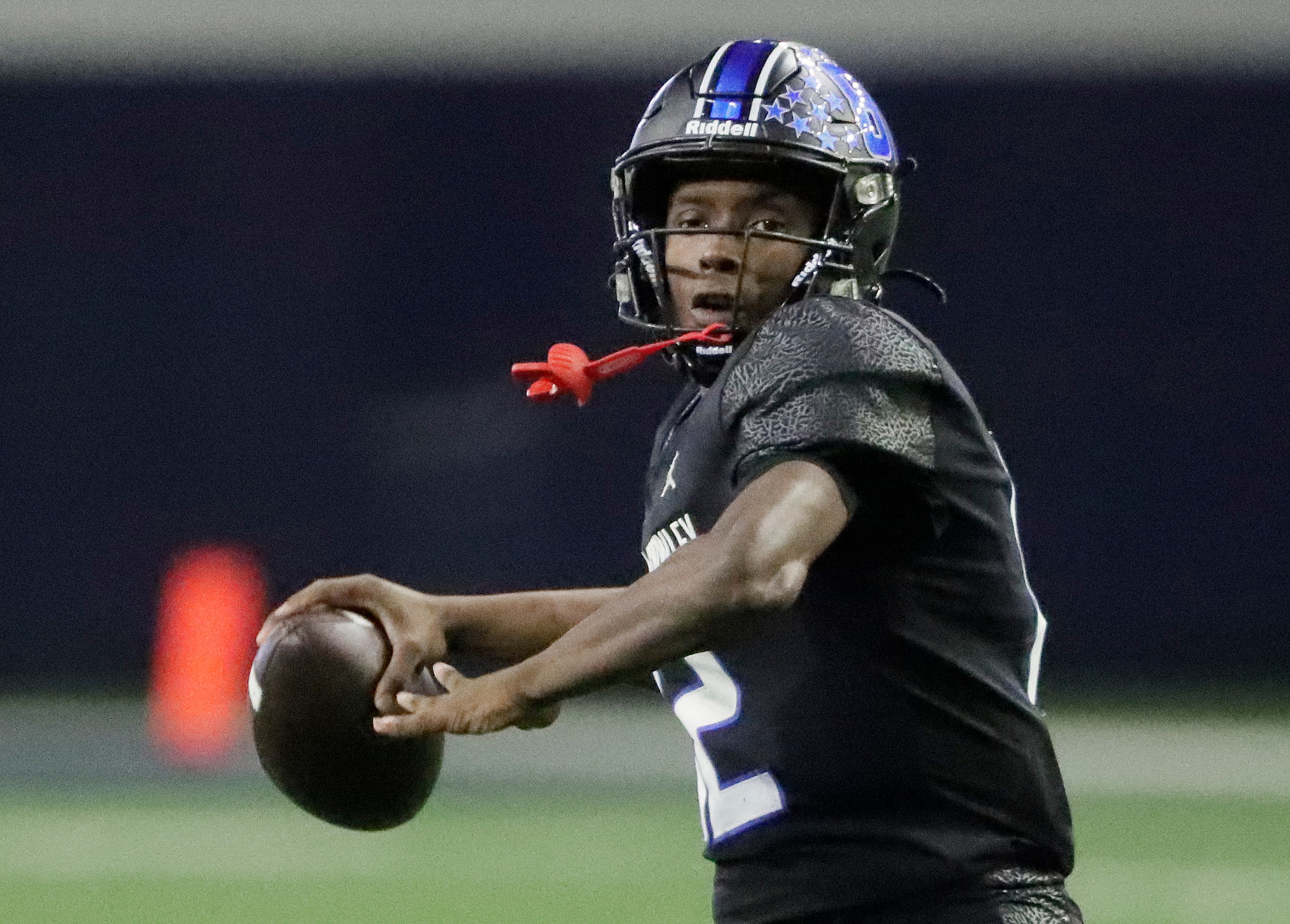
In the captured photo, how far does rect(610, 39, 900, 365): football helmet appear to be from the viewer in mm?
2936

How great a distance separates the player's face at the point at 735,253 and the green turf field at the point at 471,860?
9.07 ft

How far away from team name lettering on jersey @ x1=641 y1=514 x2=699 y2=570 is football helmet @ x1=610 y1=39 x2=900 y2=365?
9.5 inches

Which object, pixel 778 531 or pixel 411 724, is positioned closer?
pixel 778 531

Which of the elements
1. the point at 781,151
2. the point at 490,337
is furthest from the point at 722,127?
the point at 490,337

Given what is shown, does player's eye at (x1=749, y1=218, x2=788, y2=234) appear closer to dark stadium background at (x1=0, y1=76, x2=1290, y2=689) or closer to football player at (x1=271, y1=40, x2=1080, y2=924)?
football player at (x1=271, y1=40, x2=1080, y2=924)

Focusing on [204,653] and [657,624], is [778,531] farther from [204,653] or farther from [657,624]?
[204,653]

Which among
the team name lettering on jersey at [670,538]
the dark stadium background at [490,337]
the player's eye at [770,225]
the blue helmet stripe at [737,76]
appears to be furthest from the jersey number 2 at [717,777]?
the dark stadium background at [490,337]

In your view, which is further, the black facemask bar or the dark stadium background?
the dark stadium background

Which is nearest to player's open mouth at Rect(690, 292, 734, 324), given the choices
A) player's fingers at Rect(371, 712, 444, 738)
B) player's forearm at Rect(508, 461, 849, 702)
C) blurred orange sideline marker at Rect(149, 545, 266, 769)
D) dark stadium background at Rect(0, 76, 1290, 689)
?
player's forearm at Rect(508, 461, 849, 702)

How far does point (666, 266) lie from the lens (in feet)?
9.94

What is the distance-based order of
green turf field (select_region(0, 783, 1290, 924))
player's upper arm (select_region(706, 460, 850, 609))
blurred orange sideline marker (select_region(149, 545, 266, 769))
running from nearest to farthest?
player's upper arm (select_region(706, 460, 850, 609)) < green turf field (select_region(0, 783, 1290, 924)) < blurred orange sideline marker (select_region(149, 545, 266, 769))

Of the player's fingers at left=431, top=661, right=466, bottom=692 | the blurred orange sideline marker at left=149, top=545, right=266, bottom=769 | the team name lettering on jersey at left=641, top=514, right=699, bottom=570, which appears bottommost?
the player's fingers at left=431, top=661, right=466, bottom=692

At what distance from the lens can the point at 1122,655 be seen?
30.4 ft

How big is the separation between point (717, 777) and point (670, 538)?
29 cm
